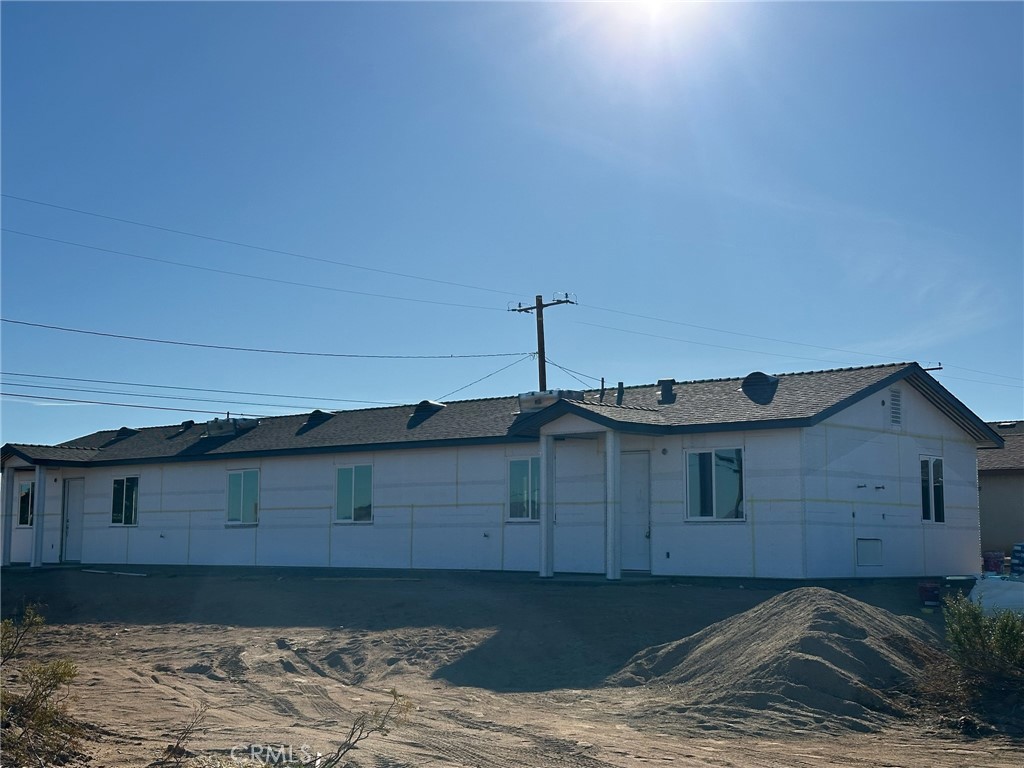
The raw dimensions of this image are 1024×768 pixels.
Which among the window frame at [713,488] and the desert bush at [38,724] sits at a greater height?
the window frame at [713,488]

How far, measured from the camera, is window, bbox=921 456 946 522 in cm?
2284

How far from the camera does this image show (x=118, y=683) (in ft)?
43.2

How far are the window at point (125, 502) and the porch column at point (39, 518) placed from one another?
80.4 inches

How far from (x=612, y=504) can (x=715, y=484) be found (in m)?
2.04

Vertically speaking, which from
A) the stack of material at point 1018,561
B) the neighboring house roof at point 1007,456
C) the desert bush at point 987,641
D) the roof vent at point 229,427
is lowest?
the desert bush at point 987,641

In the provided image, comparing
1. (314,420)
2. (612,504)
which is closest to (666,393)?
(612,504)

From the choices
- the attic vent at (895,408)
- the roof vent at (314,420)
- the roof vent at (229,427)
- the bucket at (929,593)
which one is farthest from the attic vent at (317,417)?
the bucket at (929,593)

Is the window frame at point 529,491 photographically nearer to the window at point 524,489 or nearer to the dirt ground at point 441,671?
the window at point 524,489

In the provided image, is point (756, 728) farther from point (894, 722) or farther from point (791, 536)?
point (791, 536)

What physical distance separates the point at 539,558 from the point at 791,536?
5.08m

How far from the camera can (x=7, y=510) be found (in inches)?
1262

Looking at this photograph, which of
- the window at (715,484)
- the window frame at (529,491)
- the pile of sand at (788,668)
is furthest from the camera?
the window frame at (529,491)

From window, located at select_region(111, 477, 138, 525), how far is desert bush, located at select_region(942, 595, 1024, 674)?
24.0m

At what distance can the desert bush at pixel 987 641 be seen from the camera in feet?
37.8
